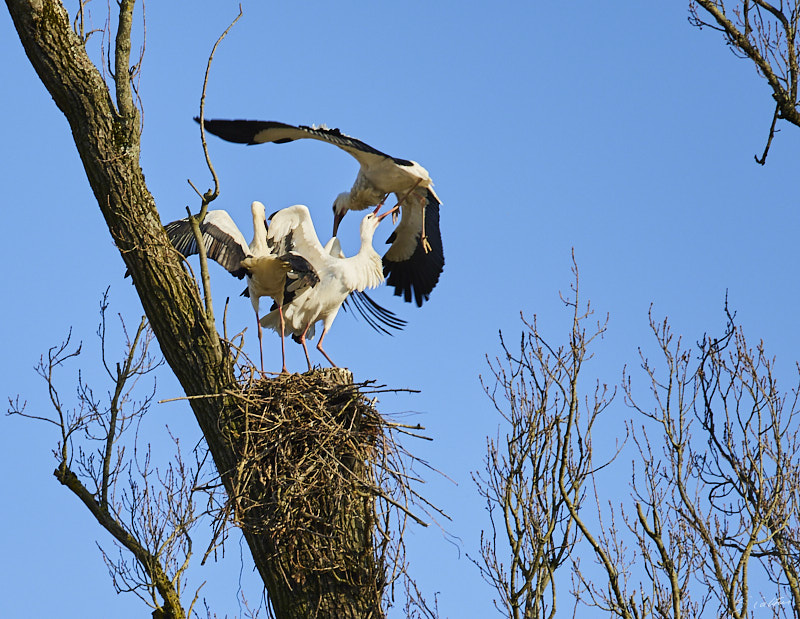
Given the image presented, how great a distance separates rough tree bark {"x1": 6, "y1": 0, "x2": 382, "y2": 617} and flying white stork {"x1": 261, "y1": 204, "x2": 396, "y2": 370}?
2.39 m

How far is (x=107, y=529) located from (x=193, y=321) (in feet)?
9.89

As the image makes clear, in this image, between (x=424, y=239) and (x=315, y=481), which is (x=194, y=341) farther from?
(x=424, y=239)

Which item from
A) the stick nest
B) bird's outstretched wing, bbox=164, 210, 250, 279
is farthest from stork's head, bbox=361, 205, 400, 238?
the stick nest

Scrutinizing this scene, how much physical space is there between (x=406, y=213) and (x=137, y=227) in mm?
4720

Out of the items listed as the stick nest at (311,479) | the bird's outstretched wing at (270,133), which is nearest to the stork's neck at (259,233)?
the bird's outstretched wing at (270,133)

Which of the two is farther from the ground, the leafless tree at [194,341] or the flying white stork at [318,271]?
the flying white stork at [318,271]

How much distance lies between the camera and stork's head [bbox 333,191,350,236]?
903cm

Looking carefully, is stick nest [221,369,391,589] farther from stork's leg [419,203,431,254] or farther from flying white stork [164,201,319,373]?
stork's leg [419,203,431,254]

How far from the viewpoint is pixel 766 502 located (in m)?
7.41

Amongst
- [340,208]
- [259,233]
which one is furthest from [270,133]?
[340,208]

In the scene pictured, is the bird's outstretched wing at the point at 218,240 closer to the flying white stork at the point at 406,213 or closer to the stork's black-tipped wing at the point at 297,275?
the stork's black-tipped wing at the point at 297,275

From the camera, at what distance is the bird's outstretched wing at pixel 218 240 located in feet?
21.6

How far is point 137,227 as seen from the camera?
466 cm

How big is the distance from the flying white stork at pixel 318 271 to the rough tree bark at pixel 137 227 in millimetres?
2385
